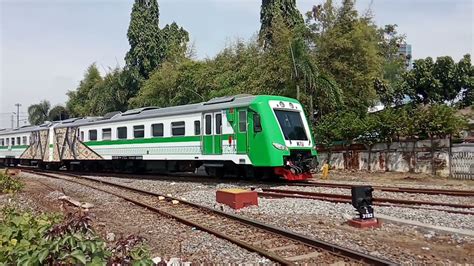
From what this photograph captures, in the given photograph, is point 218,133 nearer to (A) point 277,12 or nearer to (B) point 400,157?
(B) point 400,157

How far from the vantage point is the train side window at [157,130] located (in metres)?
17.5

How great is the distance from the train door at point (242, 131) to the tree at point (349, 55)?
998cm

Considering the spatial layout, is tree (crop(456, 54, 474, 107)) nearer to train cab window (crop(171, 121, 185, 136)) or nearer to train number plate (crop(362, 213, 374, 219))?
train cab window (crop(171, 121, 185, 136))

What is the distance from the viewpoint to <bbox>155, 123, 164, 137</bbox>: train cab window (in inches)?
688

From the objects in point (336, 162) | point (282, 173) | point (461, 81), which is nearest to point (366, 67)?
point (336, 162)

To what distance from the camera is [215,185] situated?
1463cm

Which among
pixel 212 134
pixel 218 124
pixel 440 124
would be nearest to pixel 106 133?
pixel 212 134

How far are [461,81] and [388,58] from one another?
15032 mm

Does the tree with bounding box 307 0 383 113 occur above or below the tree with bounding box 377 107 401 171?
above

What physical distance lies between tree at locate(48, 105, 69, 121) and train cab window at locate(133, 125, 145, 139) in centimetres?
4080

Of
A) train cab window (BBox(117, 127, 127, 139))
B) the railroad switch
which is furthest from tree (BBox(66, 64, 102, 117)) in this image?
the railroad switch

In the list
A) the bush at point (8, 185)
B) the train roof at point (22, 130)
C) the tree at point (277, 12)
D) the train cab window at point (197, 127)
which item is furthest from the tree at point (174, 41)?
the bush at point (8, 185)

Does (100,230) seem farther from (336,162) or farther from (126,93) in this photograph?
(126,93)

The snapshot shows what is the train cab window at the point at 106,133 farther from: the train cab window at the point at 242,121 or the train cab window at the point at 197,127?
the train cab window at the point at 242,121
